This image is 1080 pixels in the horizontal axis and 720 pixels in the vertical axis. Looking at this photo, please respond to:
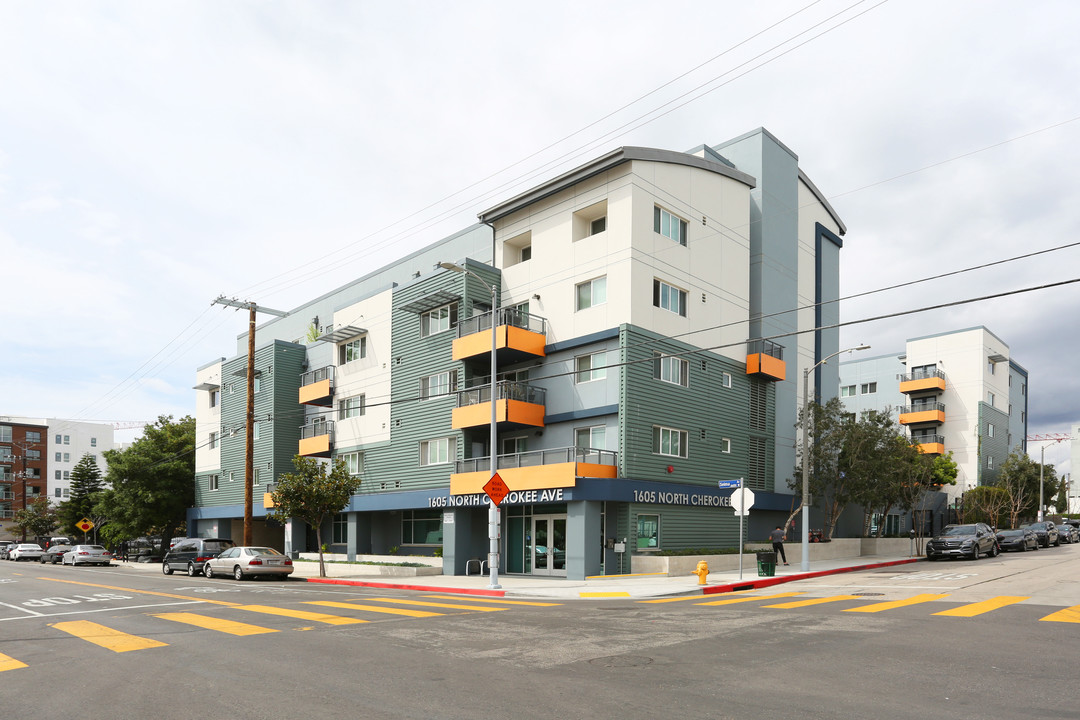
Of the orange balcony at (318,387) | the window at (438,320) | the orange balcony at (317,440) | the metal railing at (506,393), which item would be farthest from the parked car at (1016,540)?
the orange balcony at (318,387)

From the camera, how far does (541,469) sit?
98.9 feet

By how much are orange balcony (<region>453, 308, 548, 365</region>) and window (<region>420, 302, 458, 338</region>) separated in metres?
2.05

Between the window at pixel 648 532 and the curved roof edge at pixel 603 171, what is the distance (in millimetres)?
13566

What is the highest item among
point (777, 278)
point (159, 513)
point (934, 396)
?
point (777, 278)

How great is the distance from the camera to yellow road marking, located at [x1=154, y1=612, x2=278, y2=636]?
14000 millimetres

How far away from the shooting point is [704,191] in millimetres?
35531

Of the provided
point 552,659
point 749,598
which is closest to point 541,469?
point 749,598

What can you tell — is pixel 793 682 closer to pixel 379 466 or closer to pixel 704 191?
pixel 704 191

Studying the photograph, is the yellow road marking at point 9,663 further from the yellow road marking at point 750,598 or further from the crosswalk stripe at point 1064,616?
the crosswalk stripe at point 1064,616

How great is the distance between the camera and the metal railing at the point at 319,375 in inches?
1784

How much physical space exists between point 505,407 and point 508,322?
398 cm

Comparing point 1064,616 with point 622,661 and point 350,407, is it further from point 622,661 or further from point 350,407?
point 350,407

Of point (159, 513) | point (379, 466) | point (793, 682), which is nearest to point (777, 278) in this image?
point (379, 466)

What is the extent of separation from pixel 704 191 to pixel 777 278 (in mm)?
6756
